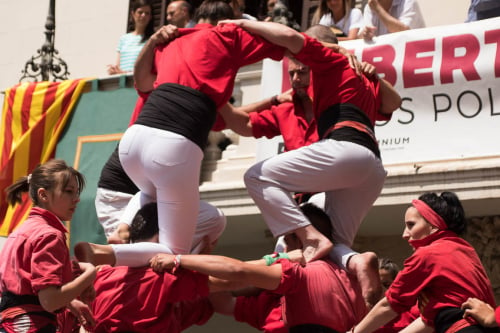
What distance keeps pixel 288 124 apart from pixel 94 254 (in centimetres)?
161

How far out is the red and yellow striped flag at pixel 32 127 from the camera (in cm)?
1005

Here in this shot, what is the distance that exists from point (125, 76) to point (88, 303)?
4.31 metres

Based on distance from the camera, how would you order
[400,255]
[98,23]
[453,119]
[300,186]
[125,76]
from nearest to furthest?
[300,186] < [453,119] < [400,255] < [125,76] < [98,23]

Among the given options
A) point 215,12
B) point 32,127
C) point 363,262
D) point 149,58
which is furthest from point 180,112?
point 32,127

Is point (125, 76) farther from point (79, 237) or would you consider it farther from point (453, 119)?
point (453, 119)

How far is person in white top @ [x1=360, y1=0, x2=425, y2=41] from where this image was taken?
29.4 feet

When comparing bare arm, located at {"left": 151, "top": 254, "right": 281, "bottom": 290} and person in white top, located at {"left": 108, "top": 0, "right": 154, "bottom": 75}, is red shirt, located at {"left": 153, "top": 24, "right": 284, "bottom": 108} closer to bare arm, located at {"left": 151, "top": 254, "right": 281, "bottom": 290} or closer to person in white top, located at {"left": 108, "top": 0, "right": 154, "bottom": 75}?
bare arm, located at {"left": 151, "top": 254, "right": 281, "bottom": 290}

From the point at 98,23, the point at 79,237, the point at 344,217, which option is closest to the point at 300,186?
the point at 344,217

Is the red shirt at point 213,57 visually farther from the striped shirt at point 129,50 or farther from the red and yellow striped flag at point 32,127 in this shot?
the striped shirt at point 129,50

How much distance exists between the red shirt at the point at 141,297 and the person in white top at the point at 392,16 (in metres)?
3.78

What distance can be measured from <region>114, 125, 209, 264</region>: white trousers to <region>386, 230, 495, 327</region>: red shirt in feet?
3.33

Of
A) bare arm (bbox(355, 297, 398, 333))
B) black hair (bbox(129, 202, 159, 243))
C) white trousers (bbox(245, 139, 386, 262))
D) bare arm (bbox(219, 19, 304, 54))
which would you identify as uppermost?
bare arm (bbox(219, 19, 304, 54))

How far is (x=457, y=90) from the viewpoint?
8.23m

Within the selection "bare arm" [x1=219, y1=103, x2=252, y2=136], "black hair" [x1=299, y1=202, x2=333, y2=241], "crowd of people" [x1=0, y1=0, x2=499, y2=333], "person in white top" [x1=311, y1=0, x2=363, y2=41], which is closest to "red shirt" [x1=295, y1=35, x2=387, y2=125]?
"crowd of people" [x1=0, y1=0, x2=499, y2=333]
